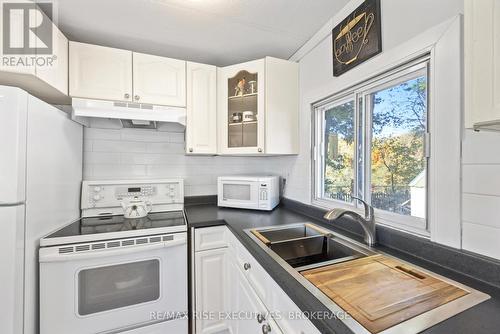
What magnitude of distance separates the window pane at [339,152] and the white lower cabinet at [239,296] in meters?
0.81

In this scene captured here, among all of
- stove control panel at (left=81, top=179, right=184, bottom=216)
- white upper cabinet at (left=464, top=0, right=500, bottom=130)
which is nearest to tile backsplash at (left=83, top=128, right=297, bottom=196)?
stove control panel at (left=81, top=179, right=184, bottom=216)

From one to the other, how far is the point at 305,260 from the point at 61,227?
5.12 ft

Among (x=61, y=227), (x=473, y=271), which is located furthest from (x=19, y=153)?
(x=473, y=271)

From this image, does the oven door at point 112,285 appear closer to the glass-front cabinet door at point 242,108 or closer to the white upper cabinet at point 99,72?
the glass-front cabinet door at point 242,108

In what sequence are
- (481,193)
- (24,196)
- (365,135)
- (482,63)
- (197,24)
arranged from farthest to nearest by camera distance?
1. (197,24)
2. (365,135)
3. (24,196)
4. (481,193)
5. (482,63)

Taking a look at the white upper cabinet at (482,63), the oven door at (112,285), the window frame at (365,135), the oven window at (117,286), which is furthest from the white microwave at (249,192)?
the white upper cabinet at (482,63)

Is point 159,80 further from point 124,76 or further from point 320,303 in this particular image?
point 320,303

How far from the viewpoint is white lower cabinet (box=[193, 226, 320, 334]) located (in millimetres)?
800

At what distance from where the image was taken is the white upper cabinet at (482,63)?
489 millimetres

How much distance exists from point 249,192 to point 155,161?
0.93 metres

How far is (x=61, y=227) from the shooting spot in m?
1.40

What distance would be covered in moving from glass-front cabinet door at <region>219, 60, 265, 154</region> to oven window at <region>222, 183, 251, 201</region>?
316 mm

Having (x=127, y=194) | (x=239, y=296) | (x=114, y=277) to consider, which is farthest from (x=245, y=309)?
(x=127, y=194)

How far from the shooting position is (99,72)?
1.56 meters
